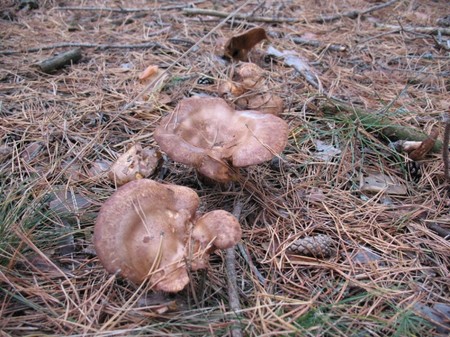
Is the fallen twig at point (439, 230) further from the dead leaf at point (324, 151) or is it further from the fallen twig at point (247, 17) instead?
the fallen twig at point (247, 17)

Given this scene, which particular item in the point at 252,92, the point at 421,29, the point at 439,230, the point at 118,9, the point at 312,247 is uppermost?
the point at 118,9

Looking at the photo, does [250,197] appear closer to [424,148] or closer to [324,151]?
[324,151]

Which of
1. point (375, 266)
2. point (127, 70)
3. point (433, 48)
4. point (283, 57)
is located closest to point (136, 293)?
point (375, 266)

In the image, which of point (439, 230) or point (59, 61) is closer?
point (439, 230)

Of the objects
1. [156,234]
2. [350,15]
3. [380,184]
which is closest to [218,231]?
[156,234]

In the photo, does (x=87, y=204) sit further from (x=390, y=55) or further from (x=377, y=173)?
(x=390, y=55)

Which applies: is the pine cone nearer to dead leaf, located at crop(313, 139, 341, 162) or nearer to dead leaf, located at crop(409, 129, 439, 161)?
dead leaf, located at crop(313, 139, 341, 162)

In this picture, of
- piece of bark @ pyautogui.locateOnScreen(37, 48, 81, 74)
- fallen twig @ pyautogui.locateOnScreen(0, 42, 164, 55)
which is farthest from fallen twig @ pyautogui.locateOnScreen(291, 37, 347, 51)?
piece of bark @ pyautogui.locateOnScreen(37, 48, 81, 74)
